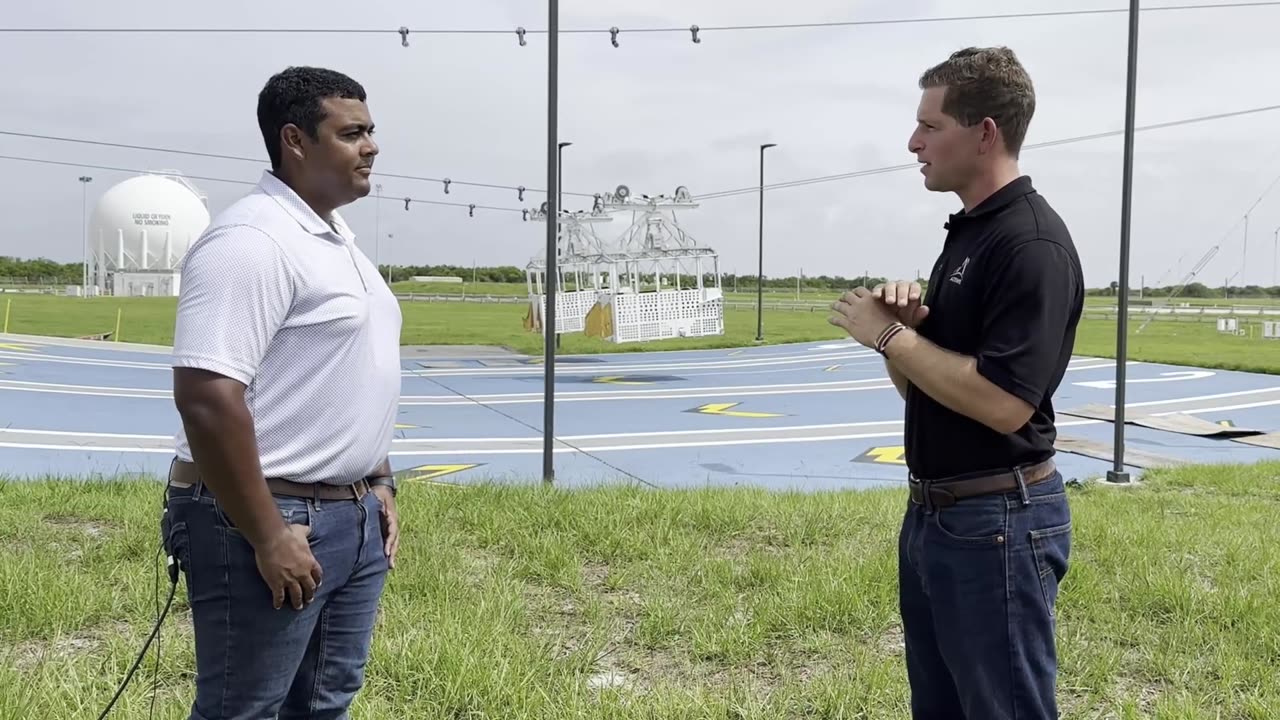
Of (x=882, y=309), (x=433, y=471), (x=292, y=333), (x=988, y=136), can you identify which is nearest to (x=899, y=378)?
(x=882, y=309)

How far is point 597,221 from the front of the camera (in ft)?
80.4

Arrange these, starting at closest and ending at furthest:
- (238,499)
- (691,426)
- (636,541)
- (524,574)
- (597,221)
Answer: (238,499)
(524,574)
(636,541)
(691,426)
(597,221)

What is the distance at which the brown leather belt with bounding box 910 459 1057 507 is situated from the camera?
2104 mm

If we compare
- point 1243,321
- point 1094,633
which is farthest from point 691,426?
point 1243,321

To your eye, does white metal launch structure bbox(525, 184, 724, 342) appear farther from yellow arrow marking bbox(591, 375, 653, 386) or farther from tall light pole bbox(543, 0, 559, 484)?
tall light pole bbox(543, 0, 559, 484)

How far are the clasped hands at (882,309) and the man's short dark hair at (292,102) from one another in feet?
4.24

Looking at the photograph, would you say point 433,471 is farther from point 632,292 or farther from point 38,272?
point 38,272

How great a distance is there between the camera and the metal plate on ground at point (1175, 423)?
12250mm

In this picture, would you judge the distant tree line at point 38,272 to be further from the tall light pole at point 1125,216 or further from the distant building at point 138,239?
the tall light pole at point 1125,216

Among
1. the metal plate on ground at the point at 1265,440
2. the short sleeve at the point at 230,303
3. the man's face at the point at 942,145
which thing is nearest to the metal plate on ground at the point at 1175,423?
the metal plate on ground at the point at 1265,440

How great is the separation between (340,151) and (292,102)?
14cm

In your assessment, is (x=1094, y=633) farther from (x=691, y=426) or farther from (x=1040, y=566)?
(x=691, y=426)

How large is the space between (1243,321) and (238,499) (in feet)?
153

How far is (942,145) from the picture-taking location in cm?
217
